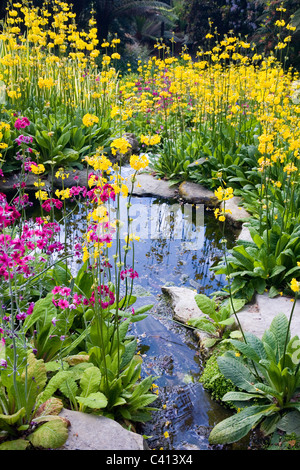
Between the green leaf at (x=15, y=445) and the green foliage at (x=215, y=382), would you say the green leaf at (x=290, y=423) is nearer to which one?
the green foliage at (x=215, y=382)

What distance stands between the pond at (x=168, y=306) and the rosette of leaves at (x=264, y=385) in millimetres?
142

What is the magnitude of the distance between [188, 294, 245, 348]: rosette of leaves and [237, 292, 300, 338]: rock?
0.08 m

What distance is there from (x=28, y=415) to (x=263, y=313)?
6.20 feet

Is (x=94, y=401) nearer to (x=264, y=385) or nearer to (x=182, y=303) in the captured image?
→ (x=264, y=385)

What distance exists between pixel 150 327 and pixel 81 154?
369cm

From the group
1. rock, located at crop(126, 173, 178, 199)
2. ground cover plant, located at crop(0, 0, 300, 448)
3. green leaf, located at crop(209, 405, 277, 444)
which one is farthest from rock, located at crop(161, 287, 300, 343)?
rock, located at crop(126, 173, 178, 199)

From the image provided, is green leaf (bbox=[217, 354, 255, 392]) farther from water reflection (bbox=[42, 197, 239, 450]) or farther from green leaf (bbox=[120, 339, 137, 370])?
green leaf (bbox=[120, 339, 137, 370])

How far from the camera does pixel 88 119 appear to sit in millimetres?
2701

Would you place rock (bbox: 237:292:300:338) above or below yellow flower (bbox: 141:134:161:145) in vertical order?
below

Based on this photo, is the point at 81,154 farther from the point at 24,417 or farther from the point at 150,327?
the point at 24,417

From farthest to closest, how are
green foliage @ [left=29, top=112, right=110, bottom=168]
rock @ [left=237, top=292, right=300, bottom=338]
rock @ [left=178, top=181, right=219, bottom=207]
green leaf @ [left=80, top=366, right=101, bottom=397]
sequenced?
1. green foliage @ [left=29, top=112, right=110, bottom=168]
2. rock @ [left=178, top=181, right=219, bottom=207]
3. rock @ [left=237, top=292, right=300, bottom=338]
4. green leaf @ [left=80, top=366, right=101, bottom=397]

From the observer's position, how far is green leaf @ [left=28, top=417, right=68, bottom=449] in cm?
187

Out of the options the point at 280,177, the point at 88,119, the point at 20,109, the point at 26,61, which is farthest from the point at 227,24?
the point at 88,119
